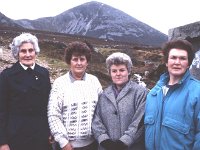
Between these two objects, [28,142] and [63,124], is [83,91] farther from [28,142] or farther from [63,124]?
[28,142]

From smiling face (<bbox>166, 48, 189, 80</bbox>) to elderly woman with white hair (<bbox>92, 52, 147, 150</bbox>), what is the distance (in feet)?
1.91

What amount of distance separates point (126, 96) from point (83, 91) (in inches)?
21.4

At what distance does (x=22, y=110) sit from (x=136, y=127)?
4.52 feet

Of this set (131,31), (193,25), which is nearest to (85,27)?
(131,31)

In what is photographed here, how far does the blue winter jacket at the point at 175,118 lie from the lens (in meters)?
4.16

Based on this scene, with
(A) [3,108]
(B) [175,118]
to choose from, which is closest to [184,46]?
(B) [175,118]

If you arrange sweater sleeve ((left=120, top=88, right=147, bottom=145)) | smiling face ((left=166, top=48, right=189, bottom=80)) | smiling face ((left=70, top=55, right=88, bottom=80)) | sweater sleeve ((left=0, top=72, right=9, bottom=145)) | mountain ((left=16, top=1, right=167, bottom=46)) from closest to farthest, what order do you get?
smiling face ((left=166, top=48, right=189, bottom=80))
sweater sleeve ((left=120, top=88, right=147, bottom=145))
sweater sleeve ((left=0, top=72, right=9, bottom=145))
smiling face ((left=70, top=55, right=88, bottom=80))
mountain ((left=16, top=1, right=167, bottom=46))

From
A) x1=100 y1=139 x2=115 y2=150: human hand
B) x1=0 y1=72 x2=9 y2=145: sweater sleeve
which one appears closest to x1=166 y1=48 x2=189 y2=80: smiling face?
x1=100 y1=139 x2=115 y2=150: human hand

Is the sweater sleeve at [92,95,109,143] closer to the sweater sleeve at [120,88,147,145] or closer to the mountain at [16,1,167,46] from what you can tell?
the sweater sleeve at [120,88,147,145]

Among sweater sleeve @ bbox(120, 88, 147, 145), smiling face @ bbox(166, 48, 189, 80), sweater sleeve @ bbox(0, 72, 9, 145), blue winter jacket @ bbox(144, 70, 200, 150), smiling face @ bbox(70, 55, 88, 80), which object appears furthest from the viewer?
smiling face @ bbox(70, 55, 88, 80)

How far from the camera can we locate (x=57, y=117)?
16.0ft

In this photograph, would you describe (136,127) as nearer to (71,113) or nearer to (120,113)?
(120,113)

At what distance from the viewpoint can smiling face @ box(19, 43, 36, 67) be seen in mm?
4918

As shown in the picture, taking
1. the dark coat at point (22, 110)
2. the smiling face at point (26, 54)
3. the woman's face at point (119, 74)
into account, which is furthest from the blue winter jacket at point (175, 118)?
the smiling face at point (26, 54)
